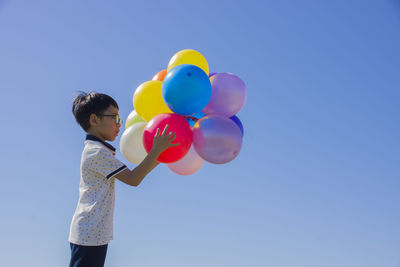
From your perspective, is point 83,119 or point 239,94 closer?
point 83,119

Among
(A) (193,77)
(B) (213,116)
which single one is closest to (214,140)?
(B) (213,116)

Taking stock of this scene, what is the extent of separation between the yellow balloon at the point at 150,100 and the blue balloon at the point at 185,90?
35cm

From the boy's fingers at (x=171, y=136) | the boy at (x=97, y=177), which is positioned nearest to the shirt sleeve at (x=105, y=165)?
the boy at (x=97, y=177)

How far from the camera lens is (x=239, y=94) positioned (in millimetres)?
4555

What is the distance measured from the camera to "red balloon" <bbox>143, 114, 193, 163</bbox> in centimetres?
377

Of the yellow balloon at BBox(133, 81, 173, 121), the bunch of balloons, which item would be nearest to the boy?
the bunch of balloons

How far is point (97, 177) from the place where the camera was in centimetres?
328

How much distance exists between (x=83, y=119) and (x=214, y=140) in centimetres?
130

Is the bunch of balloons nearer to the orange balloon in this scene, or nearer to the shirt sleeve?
the orange balloon

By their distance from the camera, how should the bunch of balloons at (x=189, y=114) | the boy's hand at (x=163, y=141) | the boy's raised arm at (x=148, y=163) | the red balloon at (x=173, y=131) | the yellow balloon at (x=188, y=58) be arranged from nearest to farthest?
the boy's raised arm at (x=148, y=163) < the boy's hand at (x=163, y=141) < the red balloon at (x=173, y=131) < the bunch of balloons at (x=189, y=114) < the yellow balloon at (x=188, y=58)

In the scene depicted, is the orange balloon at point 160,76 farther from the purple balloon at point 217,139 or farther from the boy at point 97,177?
the boy at point 97,177

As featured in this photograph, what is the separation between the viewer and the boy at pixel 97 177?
313cm

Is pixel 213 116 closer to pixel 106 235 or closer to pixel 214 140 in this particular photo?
pixel 214 140

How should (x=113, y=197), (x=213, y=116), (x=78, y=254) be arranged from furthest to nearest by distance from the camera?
(x=213, y=116) → (x=113, y=197) → (x=78, y=254)
